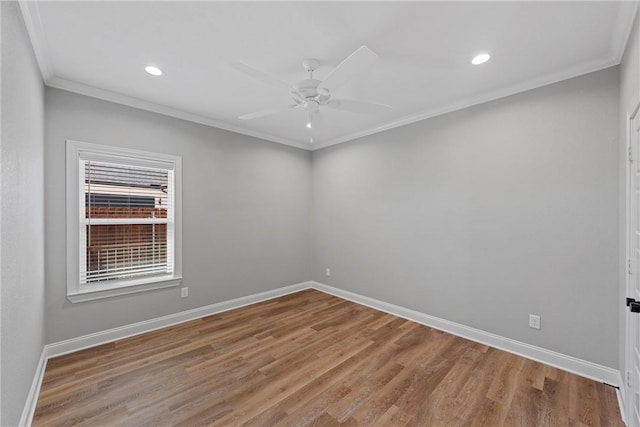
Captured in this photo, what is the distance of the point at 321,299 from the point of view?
429cm

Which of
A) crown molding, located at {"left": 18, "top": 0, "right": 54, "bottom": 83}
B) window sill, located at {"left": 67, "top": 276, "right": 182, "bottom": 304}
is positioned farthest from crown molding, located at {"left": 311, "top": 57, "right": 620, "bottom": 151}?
crown molding, located at {"left": 18, "top": 0, "right": 54, "bottom": 83}

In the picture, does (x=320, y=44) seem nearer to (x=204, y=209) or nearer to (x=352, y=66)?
(x=352, y=66)

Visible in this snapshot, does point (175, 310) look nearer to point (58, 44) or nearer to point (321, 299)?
point (321, 299)

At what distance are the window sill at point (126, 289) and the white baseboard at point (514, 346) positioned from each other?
2.70 metres

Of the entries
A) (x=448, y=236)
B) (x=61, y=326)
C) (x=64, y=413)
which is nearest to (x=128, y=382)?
(x=64, y=413)

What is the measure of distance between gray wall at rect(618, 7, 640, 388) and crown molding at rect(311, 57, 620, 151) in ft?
0.56

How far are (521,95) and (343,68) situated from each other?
2.03m

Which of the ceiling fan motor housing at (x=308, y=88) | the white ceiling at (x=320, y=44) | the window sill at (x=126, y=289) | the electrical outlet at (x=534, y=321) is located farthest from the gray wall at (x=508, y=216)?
the window sill at (x=126, y=289)

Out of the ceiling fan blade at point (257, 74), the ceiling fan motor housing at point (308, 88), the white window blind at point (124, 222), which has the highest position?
the ceiling fan motor housing at point (308, 88)

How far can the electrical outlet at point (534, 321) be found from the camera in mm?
2549

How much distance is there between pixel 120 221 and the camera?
118 inches

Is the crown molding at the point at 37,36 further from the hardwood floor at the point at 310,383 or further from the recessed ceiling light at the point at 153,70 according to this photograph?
the hardwood floor at the point at 310,383

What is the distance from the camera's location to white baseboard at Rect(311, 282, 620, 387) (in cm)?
223

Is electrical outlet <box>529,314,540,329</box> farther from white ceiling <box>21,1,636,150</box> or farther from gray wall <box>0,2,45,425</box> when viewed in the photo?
gray wall <box>0,2,45,425</box>
